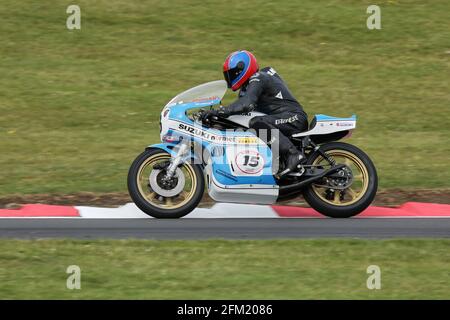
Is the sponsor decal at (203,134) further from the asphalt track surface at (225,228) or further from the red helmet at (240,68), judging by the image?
the asphalt track surface at (225,228)

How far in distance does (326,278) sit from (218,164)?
298 centimetres

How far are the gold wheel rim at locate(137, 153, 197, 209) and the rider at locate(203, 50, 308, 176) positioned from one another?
642 millimetres

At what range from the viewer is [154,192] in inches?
443

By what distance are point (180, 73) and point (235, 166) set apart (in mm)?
7415

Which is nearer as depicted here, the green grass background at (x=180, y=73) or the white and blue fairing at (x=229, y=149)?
the white and blue fairing at (x=229, y=149)

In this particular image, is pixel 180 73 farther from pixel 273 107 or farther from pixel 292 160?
pixel 292 160

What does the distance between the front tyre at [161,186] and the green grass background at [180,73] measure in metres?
1.73

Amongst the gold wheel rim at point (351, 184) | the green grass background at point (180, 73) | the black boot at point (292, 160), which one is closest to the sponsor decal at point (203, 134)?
the black boot at point (292, 160)

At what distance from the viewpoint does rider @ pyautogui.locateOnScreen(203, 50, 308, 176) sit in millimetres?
11188

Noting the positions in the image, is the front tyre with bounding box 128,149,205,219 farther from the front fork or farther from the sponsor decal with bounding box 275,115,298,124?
the sponsor decal with bounding box 275,115,298,124

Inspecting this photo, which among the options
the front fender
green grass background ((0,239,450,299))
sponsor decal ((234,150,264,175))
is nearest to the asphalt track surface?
green grass background ((0,239,450,299))

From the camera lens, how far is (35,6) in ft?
70.1

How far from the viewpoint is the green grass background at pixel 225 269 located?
8203mm

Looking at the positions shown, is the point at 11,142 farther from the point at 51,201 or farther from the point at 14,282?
the point at 14,282
